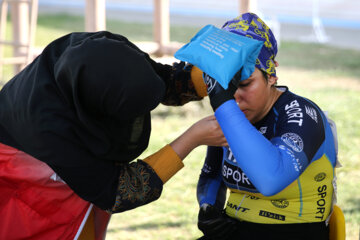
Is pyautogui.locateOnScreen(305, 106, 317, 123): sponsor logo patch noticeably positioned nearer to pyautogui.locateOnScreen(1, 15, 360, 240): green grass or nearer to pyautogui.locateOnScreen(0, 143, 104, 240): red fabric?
pyautogui.locateOnScreen(0, 143, 104, 240): red fabric

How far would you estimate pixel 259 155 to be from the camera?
1.74 meters

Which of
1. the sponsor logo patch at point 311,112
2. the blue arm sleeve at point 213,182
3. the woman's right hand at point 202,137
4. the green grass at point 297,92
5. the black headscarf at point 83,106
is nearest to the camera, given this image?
the black headscarf at point 83,106

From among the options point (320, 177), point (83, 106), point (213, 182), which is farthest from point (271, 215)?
point (83, 106)

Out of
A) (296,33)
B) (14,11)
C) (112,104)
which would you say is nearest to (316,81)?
(14,11)

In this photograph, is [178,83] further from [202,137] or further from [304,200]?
[304,200]

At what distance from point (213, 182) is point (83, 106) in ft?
2.68

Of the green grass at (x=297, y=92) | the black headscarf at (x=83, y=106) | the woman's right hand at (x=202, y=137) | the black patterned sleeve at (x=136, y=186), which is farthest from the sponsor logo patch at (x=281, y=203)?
the green grass at (x=297, y=92)

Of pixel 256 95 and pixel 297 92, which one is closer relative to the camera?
pixel 256 95

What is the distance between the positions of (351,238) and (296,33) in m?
11.0

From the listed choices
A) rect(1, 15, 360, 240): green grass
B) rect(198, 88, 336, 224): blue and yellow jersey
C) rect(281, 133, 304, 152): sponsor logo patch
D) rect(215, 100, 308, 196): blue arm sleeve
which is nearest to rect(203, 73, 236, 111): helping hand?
rect(215, 100, 308, 196): blue arm sleeve

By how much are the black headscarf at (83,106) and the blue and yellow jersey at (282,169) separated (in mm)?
438

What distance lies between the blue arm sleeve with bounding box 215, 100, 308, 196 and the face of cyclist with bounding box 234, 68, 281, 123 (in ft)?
0.75

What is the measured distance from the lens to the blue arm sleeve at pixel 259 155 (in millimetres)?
1742

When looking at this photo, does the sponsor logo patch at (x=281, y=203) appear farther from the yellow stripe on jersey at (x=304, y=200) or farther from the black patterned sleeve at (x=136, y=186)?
the black patterned sleeve at (x=136, y=186)
